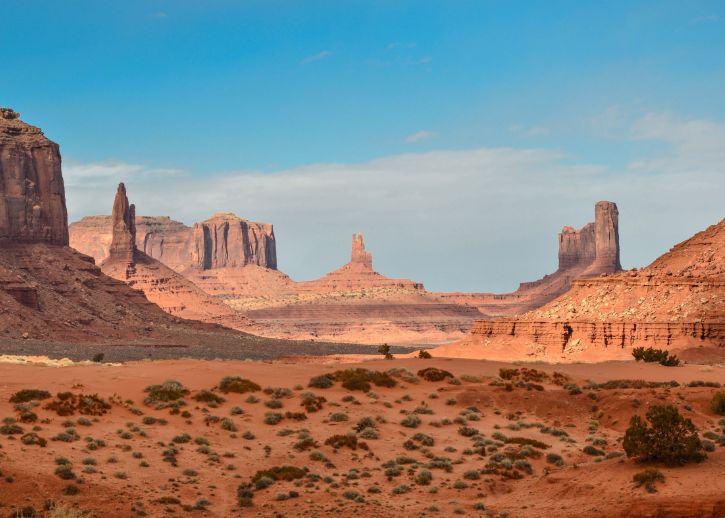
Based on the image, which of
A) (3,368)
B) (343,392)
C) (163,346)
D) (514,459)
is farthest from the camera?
(163,346)

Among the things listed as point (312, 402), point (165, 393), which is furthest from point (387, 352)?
point (165, 393)

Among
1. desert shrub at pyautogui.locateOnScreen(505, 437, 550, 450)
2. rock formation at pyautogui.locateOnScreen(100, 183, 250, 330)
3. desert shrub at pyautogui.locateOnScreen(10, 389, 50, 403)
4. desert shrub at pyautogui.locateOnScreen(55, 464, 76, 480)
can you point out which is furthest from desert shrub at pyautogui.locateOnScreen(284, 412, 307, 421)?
rock formation at pyautogui.locateOnScreen(100, 183, 250, 330)

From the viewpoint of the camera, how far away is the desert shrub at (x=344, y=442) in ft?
101

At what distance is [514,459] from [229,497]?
778 cm

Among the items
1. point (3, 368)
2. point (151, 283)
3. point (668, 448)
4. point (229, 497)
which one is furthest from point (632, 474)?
point (151, 283)

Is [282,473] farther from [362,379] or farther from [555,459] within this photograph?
[362,379]

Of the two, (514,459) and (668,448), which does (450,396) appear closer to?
(514,459)

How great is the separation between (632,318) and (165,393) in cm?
4108

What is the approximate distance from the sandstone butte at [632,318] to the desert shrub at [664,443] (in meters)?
37.1

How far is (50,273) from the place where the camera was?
125m

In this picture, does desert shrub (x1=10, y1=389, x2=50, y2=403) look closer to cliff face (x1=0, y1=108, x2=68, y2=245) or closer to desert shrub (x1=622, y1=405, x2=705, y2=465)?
desert shrub (x1=622, y1=405, x2=705, y2=465)

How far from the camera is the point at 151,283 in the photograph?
168750mm

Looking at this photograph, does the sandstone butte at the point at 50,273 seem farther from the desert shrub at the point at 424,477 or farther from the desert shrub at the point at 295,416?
the desert shrub at the point at 424,477

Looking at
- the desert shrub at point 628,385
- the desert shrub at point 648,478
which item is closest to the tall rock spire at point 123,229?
the desert shrub at point 628,385
